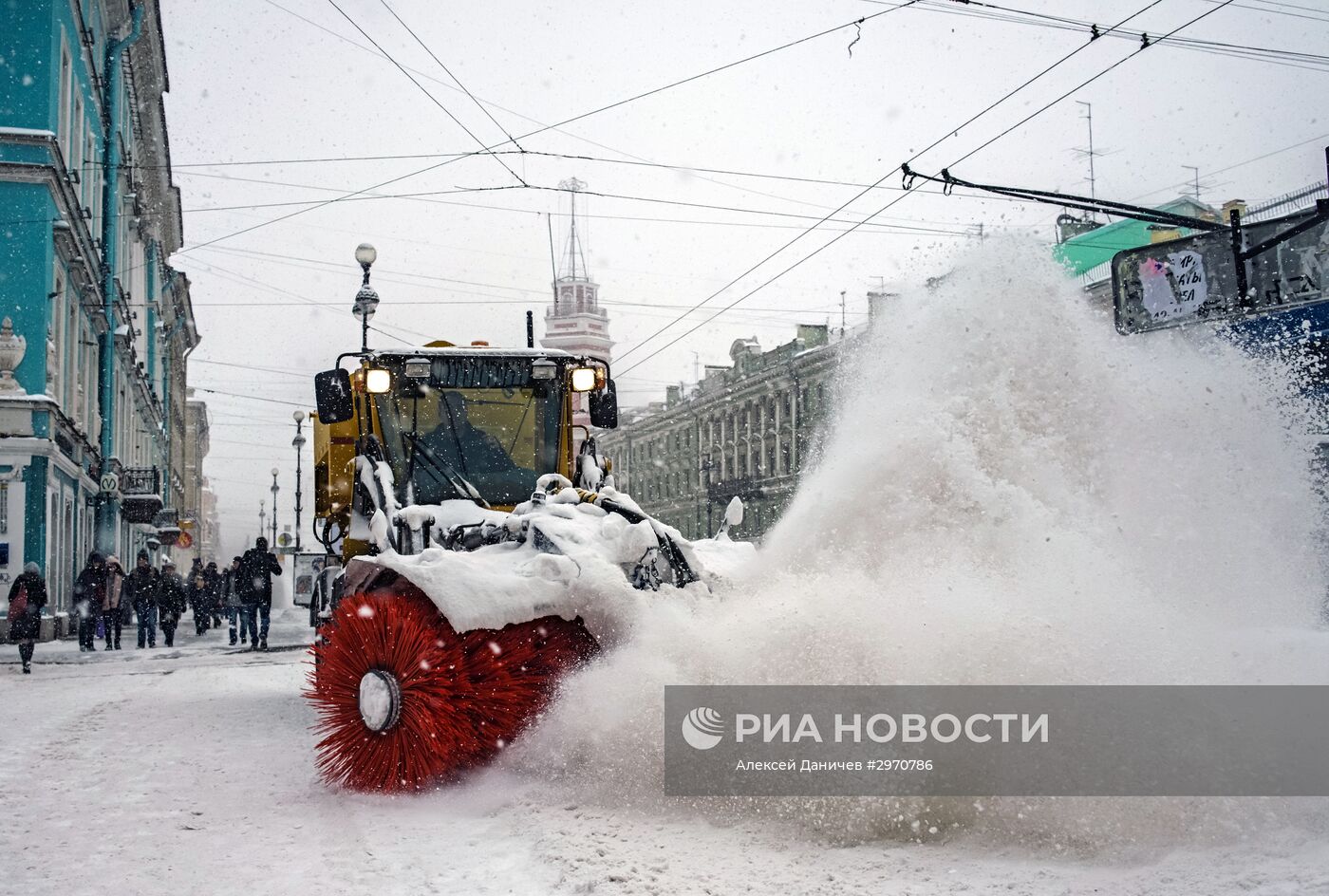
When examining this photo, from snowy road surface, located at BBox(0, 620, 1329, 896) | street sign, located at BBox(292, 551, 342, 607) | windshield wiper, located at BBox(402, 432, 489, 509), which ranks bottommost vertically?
snowy road surface, located at BBox(0, 620, 1329, 896)

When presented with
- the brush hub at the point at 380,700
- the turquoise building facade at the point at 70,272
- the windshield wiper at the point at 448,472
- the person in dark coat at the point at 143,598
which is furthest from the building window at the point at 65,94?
the brush hub at the point at 380,700

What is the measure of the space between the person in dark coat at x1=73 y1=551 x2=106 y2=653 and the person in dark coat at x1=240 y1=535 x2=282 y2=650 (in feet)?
8.48

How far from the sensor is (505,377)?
8555 mm

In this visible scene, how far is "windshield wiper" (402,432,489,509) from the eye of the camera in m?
7.91

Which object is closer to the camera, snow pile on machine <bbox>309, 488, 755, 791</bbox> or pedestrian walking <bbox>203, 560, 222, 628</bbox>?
snow pile on machine <bbox>309, 488, 755, 791</bbox>

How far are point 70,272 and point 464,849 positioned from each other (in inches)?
904

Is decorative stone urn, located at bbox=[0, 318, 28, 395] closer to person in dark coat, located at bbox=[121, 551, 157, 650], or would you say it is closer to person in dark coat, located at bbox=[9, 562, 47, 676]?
person in dark coat, located at bbox=[121, 551, 157, 650]

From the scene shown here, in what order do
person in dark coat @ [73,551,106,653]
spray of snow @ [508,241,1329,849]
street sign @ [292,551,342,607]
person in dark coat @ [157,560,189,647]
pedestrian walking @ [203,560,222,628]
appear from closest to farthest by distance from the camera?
1. spray of snow @ [508,241,1329,849]
2. person in dark coat @ [73,551,106,653]
3. person in dark coat @ [157,560,189,647]
4. street sign @ [292,551,342,607]
5. pedestrian walking @ [203,560,222,628]

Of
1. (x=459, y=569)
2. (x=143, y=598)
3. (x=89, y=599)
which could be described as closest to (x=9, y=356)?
(x=143, y=598)

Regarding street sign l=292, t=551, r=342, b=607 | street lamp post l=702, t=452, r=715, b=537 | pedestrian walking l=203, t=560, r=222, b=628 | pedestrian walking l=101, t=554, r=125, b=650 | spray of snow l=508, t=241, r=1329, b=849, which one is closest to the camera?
spray of snow l=508, t=241, r=1329, b=849

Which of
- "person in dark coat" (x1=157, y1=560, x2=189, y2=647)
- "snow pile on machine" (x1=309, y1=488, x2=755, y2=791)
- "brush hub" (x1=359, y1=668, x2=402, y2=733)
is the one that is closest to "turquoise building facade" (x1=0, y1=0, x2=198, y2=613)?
"person in dark coat" (x1=157, y1=560, x2=189, y2=647)

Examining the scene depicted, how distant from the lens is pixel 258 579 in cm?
1812

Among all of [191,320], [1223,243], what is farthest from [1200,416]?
[191,320]

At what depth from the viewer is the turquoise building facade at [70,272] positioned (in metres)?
21.0
